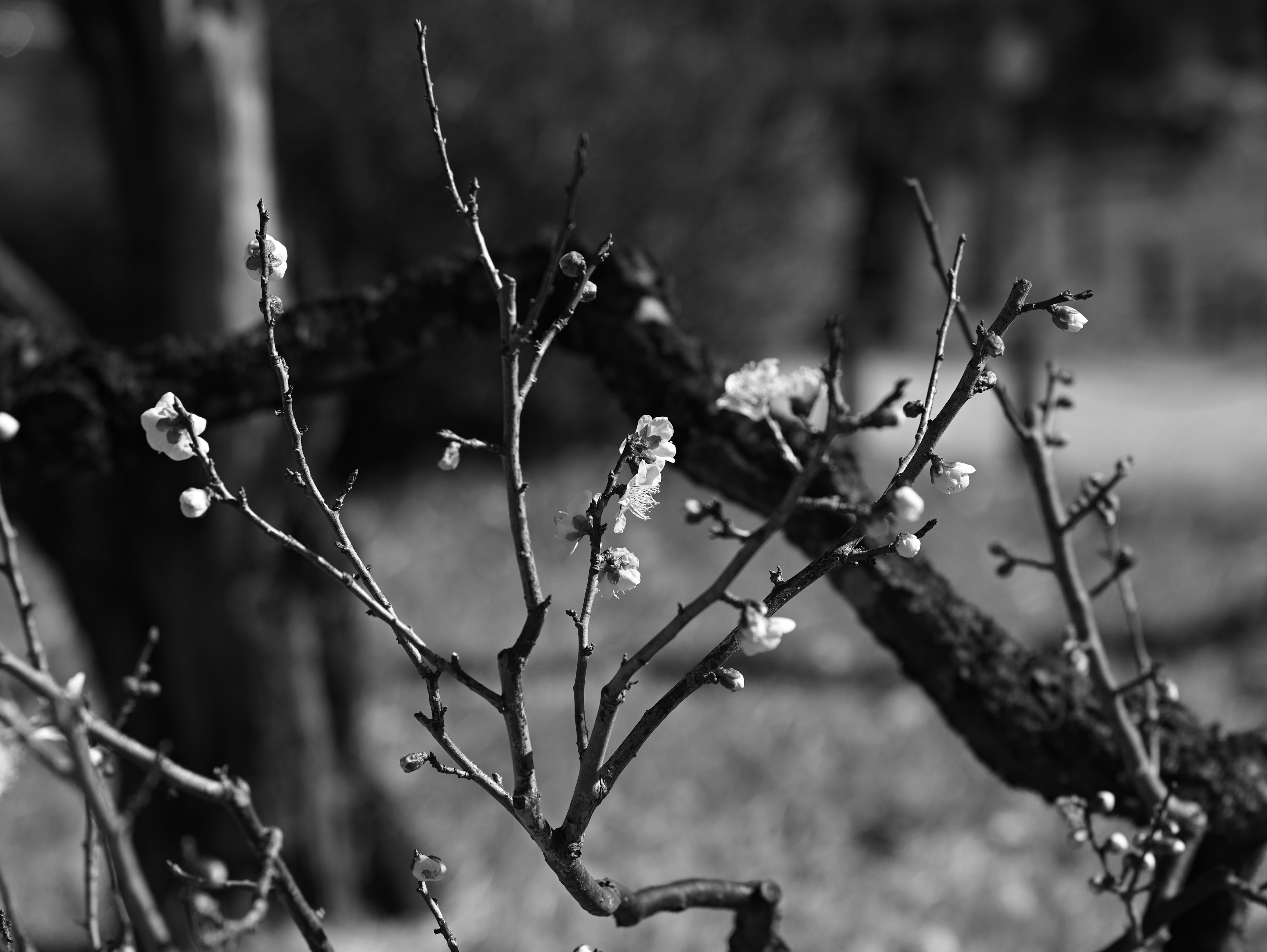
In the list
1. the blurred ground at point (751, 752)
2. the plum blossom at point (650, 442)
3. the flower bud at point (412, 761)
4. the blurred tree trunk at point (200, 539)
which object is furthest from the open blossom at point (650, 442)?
the blurred ground at point (751, 752)

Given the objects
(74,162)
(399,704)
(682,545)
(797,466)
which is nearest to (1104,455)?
(682,545)

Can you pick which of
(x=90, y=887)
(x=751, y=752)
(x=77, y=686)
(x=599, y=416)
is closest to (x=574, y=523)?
(x=77, y=686)

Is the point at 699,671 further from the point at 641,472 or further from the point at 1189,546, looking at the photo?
the point at 1189,546

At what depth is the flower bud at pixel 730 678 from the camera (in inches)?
36.8

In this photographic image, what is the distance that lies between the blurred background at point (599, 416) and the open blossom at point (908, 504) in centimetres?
75

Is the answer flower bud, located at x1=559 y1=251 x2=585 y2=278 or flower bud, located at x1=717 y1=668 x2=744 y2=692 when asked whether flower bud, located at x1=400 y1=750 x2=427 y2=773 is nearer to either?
flower bud, located at x1=717 y1=668 x2=744 y2=692

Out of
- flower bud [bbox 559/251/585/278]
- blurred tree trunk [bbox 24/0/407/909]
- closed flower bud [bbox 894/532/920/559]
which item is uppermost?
blurred tree trunk [bbox 24/0/407/909]

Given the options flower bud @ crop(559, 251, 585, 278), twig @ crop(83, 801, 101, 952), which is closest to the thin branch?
flower bud @ crop(559, 251, 585, 278)

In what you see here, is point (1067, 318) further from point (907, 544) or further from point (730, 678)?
point (730, 678)

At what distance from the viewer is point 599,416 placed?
8.02 metres

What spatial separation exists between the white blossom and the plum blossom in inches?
2.3

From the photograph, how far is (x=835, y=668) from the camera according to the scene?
4.97m

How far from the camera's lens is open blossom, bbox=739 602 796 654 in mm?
820

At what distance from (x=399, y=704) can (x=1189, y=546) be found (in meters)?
4.05
